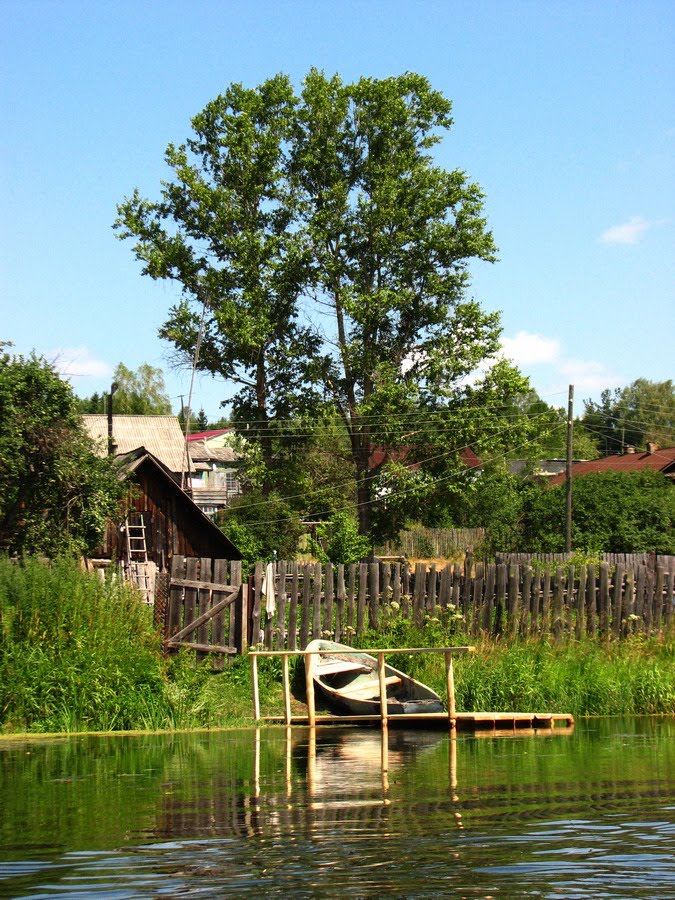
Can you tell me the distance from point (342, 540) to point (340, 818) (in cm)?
3522

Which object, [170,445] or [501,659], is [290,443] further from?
[501,659]

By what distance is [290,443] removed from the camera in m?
49.7

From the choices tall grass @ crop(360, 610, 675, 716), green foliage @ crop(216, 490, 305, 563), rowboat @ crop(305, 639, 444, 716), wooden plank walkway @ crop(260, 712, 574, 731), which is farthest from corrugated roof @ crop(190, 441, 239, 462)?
wooden plank walkway @ crop(260, 712, 574, 731)

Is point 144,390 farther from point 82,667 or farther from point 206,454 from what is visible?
point 82,667

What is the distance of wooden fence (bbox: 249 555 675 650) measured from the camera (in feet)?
63.2

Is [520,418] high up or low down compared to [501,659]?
up

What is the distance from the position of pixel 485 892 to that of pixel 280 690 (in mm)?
11841

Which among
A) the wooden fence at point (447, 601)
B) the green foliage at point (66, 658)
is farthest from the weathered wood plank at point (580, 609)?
the green foliage at point (66, 658)

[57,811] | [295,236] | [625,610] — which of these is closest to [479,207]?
[295,236]

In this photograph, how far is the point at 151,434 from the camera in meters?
48.5

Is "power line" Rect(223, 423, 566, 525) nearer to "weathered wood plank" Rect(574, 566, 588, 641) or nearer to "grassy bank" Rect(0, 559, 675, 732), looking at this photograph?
"weathered wood plank" Rect(574, 566, 588, 641)

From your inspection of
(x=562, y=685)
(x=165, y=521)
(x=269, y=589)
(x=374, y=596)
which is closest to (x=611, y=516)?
(x=165, y=521)

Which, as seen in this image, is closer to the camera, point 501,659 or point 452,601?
point 501,659

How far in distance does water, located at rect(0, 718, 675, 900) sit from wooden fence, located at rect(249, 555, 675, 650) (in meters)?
5.32
